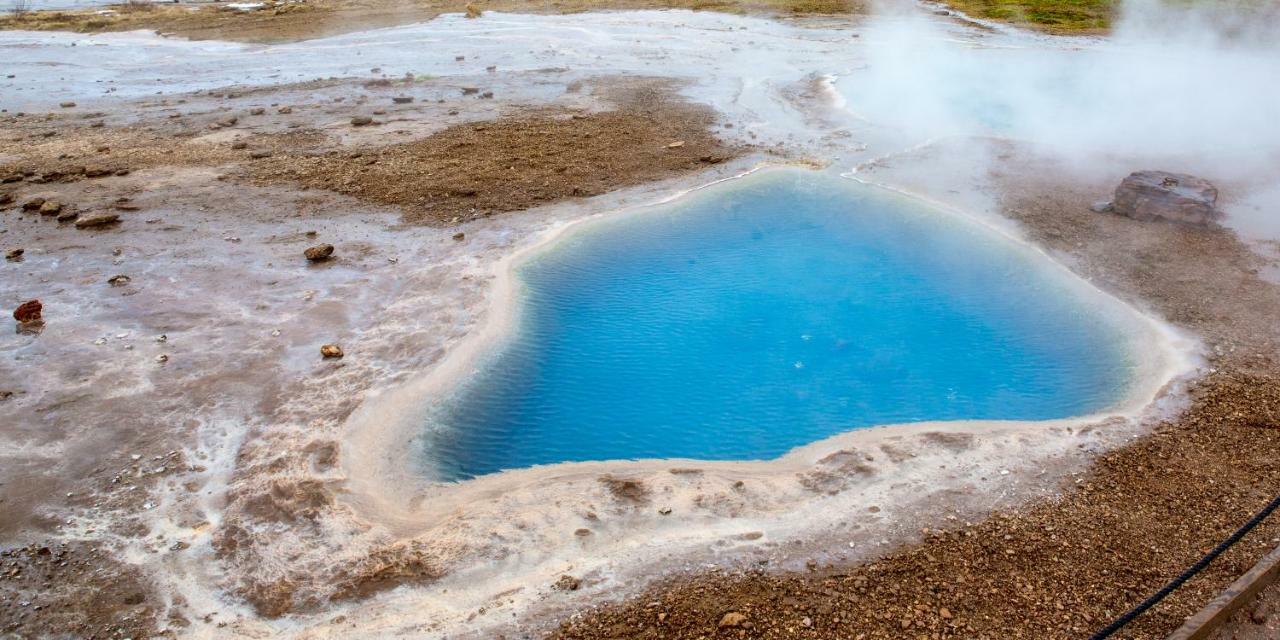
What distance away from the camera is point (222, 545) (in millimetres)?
6324

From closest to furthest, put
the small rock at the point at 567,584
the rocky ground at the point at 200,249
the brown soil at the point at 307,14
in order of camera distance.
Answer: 1. the small rock at the point at 567,584
2. the rocky ground at the point at 200,249
3. the brown soil at the point at 307,14

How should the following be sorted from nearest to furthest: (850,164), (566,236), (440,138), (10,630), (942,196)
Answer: (10,630) → (566,236) → (942,196) → (850,164) → (440,138)

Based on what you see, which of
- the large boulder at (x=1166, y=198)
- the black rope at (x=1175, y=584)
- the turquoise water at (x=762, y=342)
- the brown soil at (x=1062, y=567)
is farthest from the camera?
the large boulder at (x=1166, y=198)

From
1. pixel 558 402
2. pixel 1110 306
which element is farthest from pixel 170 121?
pixel 1110 306

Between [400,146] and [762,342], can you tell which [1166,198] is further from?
[400,146]

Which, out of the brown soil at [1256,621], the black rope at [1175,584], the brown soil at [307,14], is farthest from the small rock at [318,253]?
the brown soil at [307,14]

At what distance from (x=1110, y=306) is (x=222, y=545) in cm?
1006

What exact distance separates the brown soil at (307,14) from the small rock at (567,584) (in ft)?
86.8

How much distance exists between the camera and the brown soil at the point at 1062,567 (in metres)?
5.43

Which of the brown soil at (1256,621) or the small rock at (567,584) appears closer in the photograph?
the brown soil at (1256,621)

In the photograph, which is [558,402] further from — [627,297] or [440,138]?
[440,138]

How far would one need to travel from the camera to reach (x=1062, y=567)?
5.89m

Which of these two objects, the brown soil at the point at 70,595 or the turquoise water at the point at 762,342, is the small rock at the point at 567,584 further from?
the brown soil at the point at 70,595

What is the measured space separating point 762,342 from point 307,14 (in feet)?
96.4
